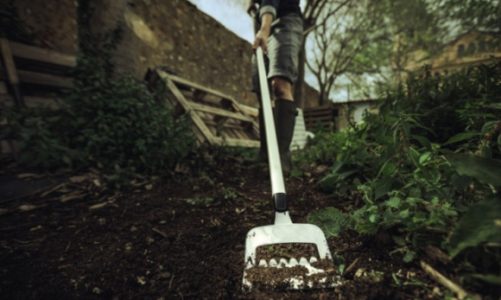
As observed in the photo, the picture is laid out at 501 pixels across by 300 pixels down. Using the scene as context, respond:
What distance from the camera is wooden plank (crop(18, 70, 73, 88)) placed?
3.18 metres

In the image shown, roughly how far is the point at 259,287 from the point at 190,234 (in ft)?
1.84

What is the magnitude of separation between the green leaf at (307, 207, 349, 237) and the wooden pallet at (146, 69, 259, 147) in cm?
172

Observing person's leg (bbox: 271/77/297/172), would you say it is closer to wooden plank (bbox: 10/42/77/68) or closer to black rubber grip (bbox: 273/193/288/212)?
black rubber grip (bbox: 273/193/288/212)

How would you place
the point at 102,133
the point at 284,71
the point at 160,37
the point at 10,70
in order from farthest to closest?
the point at 160,37 → the point at 10,70 → the point at 102,133 → the point at 284,71

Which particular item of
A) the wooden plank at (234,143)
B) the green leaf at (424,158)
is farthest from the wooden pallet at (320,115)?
the green leaf at (424,158)

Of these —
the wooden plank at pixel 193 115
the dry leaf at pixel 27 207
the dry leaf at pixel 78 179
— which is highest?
the wooden plank at pixel 193 115

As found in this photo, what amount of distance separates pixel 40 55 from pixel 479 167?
4.27m

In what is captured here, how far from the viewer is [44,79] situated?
3338 millimetres

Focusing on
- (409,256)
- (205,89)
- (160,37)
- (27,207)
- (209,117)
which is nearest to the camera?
(409,256)

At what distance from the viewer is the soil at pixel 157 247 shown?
2.61 ft

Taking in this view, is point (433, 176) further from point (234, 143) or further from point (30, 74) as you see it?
point (30, 74)

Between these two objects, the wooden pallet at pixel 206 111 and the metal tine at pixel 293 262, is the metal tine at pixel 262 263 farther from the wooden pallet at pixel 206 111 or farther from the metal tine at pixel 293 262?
the wooden pallet at pixel 206 111

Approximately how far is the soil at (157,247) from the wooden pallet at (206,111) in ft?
3.65

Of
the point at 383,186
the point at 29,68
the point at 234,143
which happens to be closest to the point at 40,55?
the point at 29,68
